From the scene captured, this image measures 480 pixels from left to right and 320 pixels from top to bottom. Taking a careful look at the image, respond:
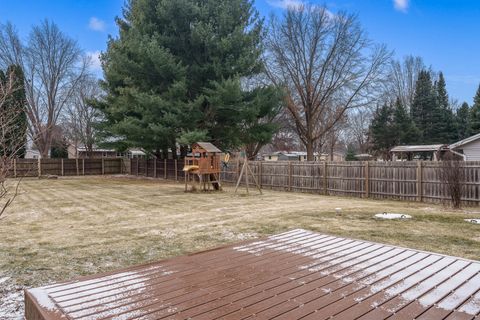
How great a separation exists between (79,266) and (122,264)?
19.2 inches

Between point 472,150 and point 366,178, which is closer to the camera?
point 366,178

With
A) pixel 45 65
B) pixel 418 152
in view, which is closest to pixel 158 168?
pixel 45 65

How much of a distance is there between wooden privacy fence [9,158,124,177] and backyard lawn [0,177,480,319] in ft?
55.5

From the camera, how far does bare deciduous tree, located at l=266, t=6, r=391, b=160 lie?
26.7m

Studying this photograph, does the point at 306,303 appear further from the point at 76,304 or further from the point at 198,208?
the point at 198,208

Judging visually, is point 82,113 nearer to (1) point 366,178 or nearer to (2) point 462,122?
(1) point 366,178

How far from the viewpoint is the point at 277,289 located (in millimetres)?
2691

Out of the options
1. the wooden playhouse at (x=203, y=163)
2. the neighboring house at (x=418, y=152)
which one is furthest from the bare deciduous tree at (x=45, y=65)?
the neighboring house at (x=418, y=152)

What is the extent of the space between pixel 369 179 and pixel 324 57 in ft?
53.8

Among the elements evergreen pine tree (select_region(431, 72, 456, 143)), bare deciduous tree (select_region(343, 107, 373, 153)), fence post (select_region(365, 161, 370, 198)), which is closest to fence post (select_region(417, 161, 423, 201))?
fence post (select_region(365, 161, 370, 198))

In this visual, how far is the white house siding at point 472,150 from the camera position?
20.0 m

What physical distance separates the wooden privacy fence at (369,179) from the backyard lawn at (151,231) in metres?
1.91

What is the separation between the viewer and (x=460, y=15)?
63.4 feet

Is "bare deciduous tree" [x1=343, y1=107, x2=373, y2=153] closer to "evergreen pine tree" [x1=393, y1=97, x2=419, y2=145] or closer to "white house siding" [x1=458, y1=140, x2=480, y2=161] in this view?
"evergreen pine tree" [x1=393, y1=97, x2=419, y2=145]
